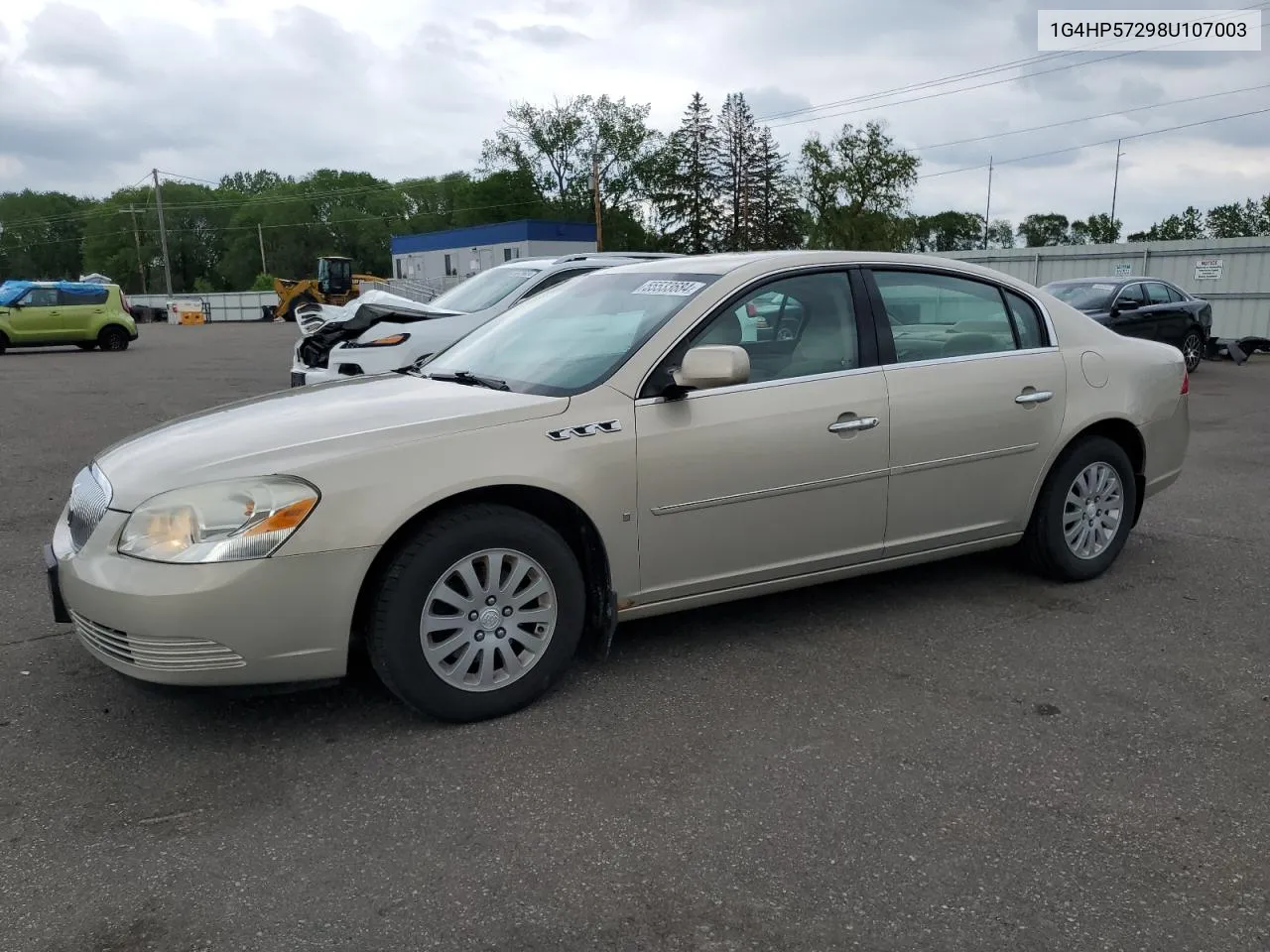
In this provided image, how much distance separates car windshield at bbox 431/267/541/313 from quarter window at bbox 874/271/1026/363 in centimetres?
548

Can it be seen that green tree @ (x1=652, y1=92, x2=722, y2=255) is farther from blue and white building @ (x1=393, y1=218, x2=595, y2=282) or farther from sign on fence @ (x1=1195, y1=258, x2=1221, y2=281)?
sign on fence @ (x1=1195, y1=258, x2=1221, y2=281)

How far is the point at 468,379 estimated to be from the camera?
4.17 m

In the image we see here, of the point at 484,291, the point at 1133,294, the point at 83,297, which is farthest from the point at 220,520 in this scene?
the point at 83,297

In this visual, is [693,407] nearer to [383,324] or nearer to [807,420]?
[807,420]

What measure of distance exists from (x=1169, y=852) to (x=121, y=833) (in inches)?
110

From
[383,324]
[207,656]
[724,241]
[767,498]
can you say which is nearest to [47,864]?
[207,656]

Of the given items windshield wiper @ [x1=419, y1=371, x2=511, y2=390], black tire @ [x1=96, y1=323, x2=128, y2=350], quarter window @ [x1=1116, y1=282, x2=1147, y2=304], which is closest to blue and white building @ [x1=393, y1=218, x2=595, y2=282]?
black tire @ [x1=96, y1=323, x2=128, y2=350]

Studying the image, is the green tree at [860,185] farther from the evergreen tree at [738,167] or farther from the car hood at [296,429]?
the car hood at [296,429]

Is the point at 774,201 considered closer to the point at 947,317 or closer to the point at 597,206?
the point at 597,206

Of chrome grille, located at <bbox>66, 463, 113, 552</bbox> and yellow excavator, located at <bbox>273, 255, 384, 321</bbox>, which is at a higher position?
yellow excavator, located at <bbox>273, 255, 384, 321</bbox>

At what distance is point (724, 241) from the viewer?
71625 mm

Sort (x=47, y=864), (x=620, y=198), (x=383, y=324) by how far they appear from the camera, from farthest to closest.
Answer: (x=620, y=198)
(x=383, y=324)
(x=47, y=864)

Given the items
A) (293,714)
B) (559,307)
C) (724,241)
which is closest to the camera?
(293,714)

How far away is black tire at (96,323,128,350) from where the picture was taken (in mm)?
25406
